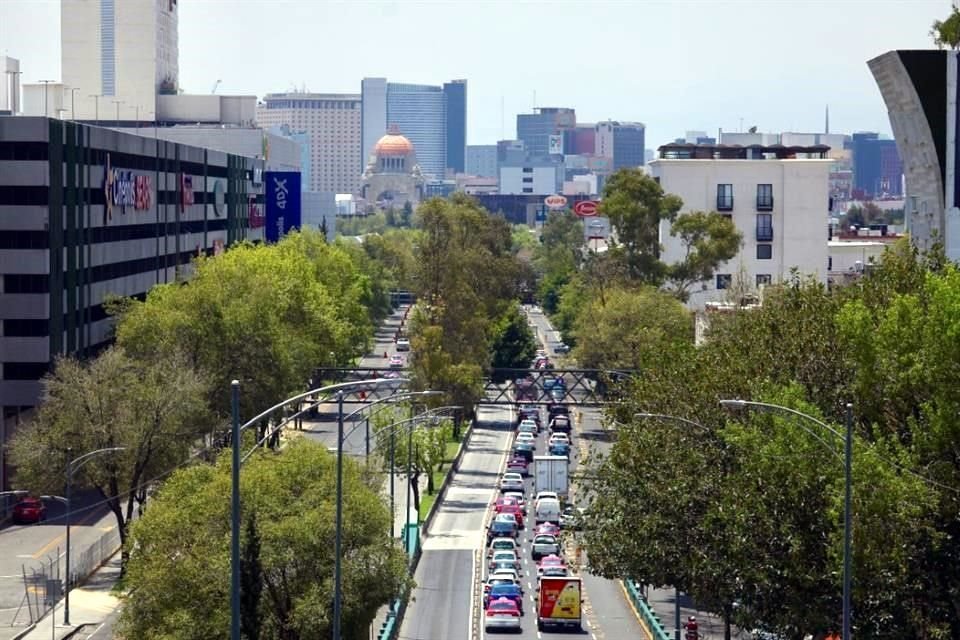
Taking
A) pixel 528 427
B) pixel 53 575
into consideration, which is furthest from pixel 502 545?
pixel 528 427

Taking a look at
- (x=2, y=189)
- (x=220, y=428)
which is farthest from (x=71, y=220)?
(x=220, y=428)

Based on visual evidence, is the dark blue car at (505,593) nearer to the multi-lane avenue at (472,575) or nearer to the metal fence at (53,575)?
the multi-lane avenue at (472,575)

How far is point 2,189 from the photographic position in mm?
92000

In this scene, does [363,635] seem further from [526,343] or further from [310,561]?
[526,343]

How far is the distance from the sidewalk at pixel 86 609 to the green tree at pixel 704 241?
2609 inches

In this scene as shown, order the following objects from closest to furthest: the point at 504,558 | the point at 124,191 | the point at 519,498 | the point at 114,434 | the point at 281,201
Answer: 1. the point at 114,434
2. the point at 504,558
3. the point at 519,498
4. the point at 124,191
5. the point at 281,201

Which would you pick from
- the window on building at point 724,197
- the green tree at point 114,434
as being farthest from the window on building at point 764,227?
the green tree at point 114,434

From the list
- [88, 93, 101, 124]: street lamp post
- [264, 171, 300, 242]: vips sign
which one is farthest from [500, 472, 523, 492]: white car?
[88, 93, 101, 124]: street lamp post

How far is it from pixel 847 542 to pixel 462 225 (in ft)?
327

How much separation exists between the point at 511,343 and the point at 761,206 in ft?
71.1

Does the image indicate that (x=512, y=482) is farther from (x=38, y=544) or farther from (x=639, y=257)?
(x=639, y=257)

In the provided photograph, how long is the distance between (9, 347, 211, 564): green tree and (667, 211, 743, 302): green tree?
62.9 m

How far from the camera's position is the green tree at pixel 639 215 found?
13888 centimetres

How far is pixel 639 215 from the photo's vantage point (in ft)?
456
